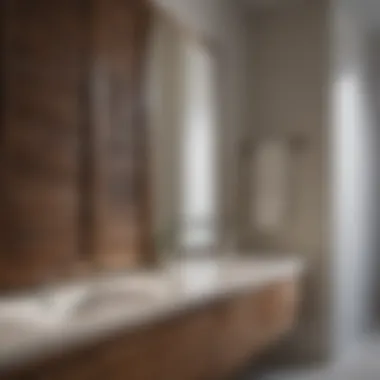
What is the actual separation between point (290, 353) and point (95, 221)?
1662mm

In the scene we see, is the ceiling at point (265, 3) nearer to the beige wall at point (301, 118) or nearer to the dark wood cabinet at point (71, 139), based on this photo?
the beige wall at point (301, 118)

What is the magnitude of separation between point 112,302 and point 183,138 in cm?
125

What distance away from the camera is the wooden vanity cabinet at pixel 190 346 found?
4.30 ft

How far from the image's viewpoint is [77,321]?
1432 mm

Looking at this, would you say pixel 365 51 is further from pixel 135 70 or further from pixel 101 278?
pixel 101 278

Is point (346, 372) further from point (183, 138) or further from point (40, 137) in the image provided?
point (40, 137)

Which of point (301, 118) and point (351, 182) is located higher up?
point (301, 118)

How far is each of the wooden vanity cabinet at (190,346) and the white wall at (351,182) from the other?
85 cm

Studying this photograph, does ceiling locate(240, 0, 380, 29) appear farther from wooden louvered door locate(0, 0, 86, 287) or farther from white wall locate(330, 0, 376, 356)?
wooden louvered door locate(0, 0, 86, 287)

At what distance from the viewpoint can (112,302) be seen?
1.90 metres

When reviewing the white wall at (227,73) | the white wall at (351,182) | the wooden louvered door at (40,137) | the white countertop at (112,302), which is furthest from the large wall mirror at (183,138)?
the white wall at (351,182)

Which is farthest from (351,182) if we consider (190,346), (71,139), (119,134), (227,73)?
(190,346)

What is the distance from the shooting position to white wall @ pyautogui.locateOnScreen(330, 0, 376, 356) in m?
3.45

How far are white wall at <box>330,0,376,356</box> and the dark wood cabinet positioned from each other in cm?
131
